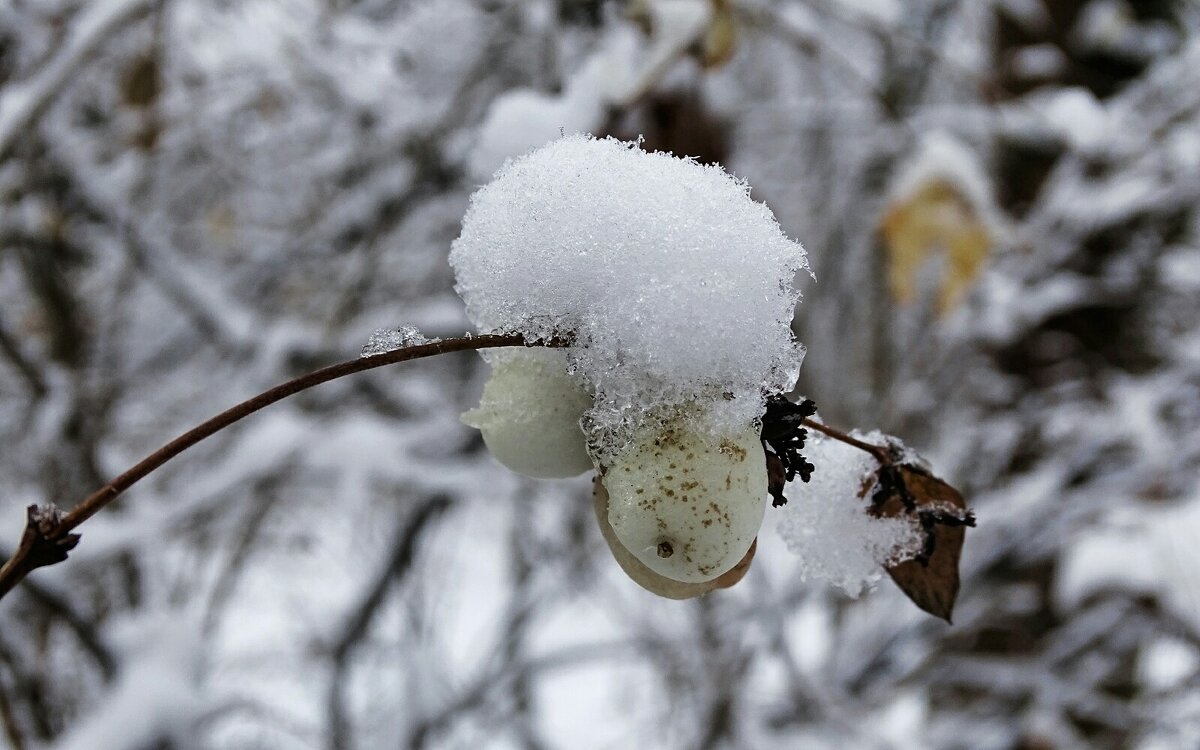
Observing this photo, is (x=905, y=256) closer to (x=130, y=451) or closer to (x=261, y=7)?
(x=261, y=7)

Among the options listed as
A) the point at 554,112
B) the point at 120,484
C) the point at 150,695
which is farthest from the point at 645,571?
the point at 150,695

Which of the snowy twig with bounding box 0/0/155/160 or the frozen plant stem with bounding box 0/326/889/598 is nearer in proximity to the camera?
the frozen plant stem with bounding box 0/326/889/598

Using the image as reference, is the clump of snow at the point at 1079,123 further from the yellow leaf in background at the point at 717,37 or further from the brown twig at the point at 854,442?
the brown twig at the point at 854,442

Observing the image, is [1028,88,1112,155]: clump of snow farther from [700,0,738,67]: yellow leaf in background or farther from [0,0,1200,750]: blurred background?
[700,0,738,67]: yellow leaf in background

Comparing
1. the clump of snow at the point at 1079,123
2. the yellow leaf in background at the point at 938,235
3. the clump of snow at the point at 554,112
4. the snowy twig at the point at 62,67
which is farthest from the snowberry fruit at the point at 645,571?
the clump of snow at the point at 1079,123

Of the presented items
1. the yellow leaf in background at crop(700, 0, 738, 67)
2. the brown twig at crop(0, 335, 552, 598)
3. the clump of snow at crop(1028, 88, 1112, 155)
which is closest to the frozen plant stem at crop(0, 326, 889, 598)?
the brown twig at crop(0, 335, 552, 598)

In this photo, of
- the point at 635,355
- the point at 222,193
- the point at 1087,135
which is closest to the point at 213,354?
the point at 222,193
